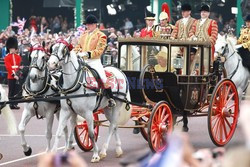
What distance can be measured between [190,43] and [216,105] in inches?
42.7

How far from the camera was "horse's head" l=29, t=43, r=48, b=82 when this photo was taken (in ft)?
35.0

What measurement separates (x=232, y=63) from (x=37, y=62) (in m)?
4.84

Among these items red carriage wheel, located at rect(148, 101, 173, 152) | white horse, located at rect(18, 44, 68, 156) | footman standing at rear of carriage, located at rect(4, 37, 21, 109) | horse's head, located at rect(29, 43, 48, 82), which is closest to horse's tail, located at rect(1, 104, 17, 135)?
white horse, located at rect(18, 44, 68, 156)

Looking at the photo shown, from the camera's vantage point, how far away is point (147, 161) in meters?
4.03

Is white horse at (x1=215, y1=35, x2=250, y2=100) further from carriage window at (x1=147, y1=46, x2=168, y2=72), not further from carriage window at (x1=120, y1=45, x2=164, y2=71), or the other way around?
carriage window at (x1=147, y1=46, x2=168, y2=72)

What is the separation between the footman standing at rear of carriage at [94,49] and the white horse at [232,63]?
371 centimetres

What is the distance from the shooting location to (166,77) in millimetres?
11633

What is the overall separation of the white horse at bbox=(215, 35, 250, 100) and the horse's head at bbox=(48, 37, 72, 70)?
175 inches

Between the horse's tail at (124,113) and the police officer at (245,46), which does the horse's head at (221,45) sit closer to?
the police officer at (245,46)

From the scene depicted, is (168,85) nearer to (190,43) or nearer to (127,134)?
(190,43)

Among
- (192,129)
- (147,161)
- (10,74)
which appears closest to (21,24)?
(10,74)

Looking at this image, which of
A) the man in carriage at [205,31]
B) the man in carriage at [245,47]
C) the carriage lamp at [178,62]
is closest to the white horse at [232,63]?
the man in carriage at [245,47]

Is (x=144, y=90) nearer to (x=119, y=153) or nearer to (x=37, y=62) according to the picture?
(x=119, y=153)

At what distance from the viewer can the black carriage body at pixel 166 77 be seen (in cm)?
1161
